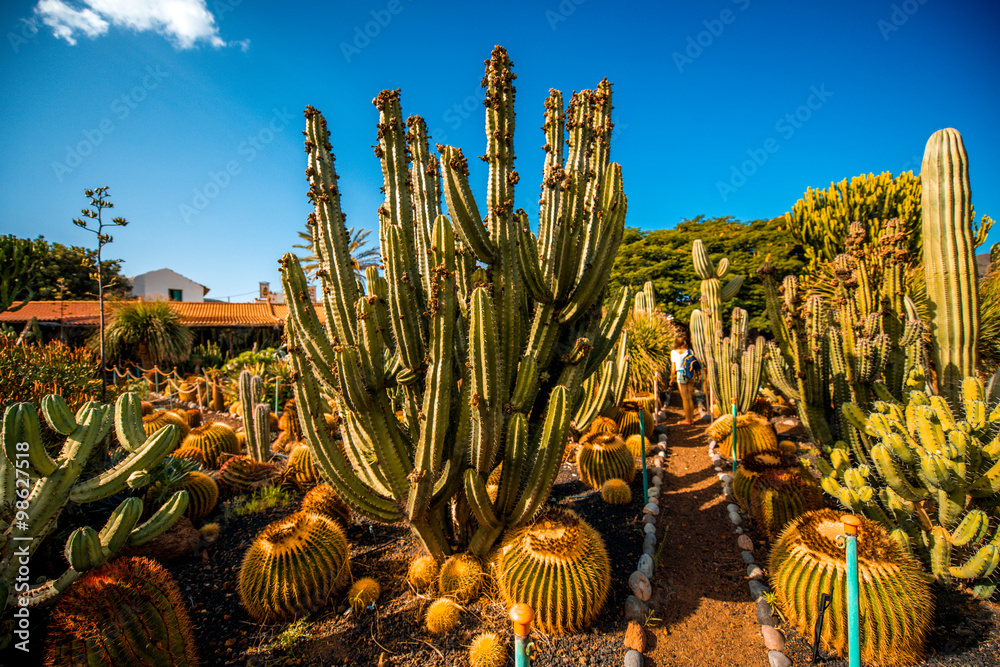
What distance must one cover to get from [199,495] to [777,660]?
5.30 metres

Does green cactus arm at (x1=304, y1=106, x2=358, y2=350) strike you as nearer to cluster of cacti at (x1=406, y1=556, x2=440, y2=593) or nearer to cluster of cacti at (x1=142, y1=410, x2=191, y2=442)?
cluster of cacti at (x1=406, y1=556, x2=440, y2=593)

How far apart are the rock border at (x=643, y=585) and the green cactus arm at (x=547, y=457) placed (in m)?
0.99

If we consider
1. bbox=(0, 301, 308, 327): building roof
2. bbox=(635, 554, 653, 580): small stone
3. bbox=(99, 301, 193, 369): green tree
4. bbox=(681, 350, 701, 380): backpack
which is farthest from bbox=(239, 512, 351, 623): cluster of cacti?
bbox=(99, 301, 193, 369): green tree

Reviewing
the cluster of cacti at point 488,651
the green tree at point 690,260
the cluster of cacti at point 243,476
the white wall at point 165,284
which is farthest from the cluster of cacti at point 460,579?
the white wall at point 165,284

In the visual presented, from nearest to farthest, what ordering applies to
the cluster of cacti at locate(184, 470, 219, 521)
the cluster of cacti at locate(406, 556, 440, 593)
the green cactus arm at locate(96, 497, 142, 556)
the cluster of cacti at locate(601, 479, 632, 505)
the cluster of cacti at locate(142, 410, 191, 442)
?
1. the green cactus arm at locate(96, 497, 142, 556)
2. the cluster of cacti at locate(406, 556, 440, 593)
3. the cluster of cacti at locate(184, 470, 219, 521)
4. the cluster of cacti at locate(601, 479, 632, 505)
5. the cluster of cacti at locate(142, 410, 191, 442)

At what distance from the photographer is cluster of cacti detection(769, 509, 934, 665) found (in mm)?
2605

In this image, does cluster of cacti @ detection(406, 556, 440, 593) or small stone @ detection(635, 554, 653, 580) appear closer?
cluster of cacti @ detection(406, 556, 440, 593)

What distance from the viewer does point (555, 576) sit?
2.93 m

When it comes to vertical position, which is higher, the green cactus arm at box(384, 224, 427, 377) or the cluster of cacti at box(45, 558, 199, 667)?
the green cactus arm at box(384, 224, 427, 377)

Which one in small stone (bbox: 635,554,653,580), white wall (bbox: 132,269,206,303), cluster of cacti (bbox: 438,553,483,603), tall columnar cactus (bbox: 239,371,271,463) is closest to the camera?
cluster of cacti (bbox: 438,553,483,603)

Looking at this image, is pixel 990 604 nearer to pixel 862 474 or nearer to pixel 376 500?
pixel 862 474

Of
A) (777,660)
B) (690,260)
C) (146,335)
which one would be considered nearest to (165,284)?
(146,335)

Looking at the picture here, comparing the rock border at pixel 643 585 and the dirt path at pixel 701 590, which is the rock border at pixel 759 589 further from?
the rock border at pixel 643 585

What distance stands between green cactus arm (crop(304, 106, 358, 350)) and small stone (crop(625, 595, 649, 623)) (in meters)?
2.82
